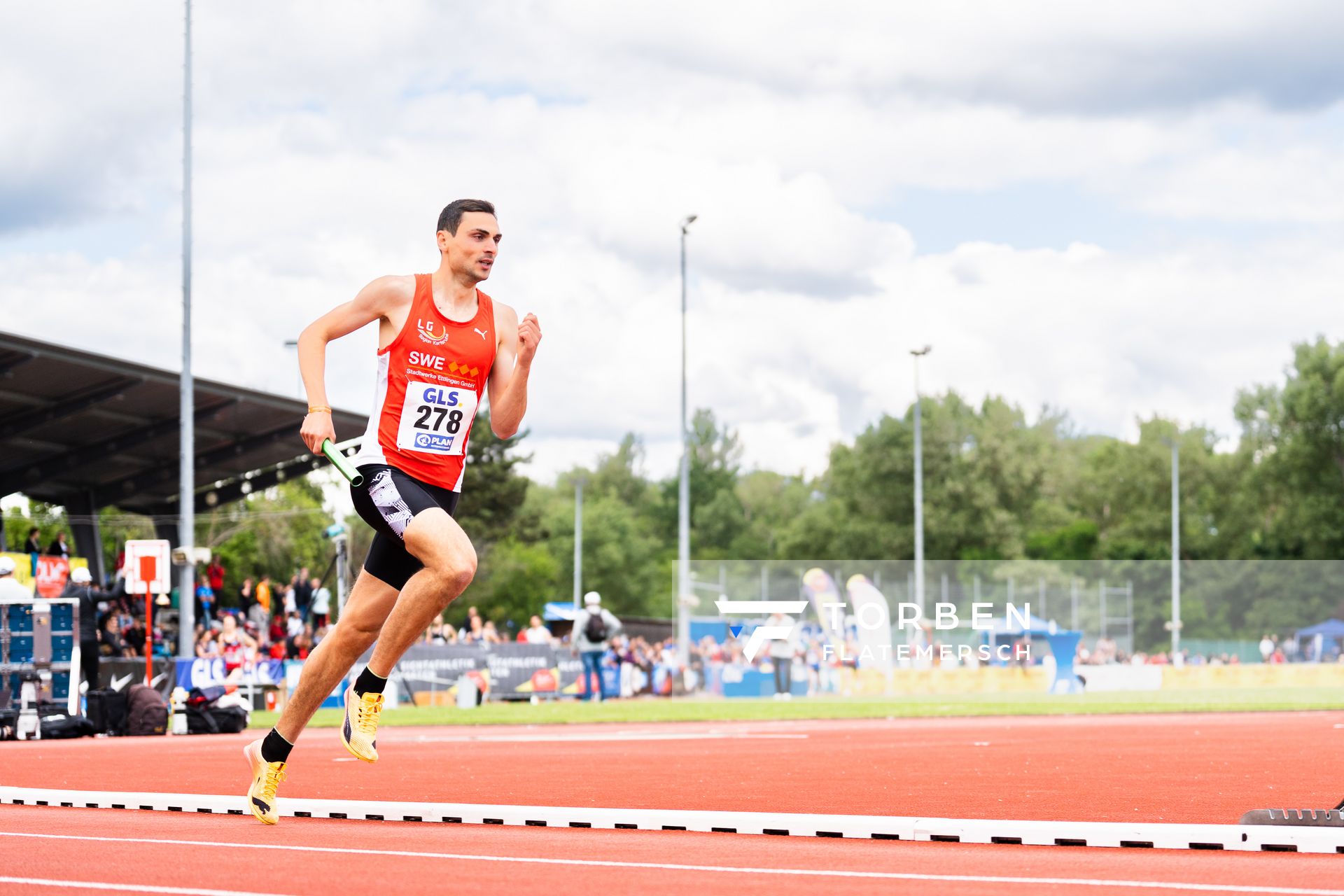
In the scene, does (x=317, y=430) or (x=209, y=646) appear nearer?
(x=317, y=430)

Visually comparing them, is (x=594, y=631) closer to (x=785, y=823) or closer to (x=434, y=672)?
(x=434, y=672)

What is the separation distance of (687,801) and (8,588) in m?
13.3

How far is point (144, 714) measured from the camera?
68.1 ft

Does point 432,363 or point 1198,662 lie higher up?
point 432,363

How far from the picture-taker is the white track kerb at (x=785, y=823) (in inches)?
237

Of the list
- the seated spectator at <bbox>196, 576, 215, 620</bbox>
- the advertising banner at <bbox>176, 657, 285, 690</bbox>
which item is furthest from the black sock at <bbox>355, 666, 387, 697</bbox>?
the seated spectator at <bbox>196, 576, 215, 620</bbox>

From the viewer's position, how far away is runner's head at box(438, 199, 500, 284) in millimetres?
7645

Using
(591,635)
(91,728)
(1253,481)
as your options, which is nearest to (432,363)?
(91,728)

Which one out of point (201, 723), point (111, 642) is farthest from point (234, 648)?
point (201, 723)

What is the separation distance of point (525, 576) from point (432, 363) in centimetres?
9713

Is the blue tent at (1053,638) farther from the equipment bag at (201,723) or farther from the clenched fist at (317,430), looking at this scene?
the clenched fist at (317,430)

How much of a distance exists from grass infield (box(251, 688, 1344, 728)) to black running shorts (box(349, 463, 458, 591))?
15.2 metres

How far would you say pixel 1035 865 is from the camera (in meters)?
5.50

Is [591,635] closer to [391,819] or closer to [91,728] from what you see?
[91,728]
